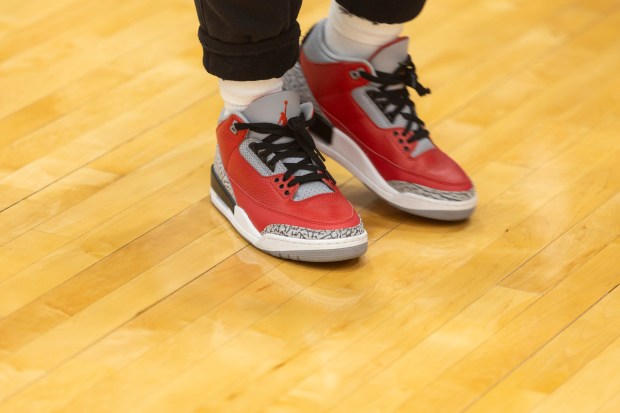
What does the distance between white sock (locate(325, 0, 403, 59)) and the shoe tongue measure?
0.4 inches

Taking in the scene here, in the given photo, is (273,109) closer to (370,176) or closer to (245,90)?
(245,90)

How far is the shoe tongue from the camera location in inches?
56.3

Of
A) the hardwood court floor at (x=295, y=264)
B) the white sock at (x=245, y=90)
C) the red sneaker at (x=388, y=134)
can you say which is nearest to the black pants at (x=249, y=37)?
the white sock at (x=245, y=90)

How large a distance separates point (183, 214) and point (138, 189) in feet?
0.37

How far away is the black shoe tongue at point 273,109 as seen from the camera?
4.40 feet

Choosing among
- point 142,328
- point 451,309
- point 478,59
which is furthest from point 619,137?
point 142,328

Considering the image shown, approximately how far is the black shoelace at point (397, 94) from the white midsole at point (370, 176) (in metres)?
0.07

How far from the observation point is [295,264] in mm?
1337

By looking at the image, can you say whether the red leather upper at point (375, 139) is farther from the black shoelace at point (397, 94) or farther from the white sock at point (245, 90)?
the white sock at point (245, 90)

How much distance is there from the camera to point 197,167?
62.5 inches

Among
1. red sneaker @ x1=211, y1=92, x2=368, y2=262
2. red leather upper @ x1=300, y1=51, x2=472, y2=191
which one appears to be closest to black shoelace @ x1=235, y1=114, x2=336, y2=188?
red sneaker @ x1=211, y1=92, x2=368, y2=262

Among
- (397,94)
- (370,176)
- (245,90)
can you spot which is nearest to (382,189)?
(370,176)

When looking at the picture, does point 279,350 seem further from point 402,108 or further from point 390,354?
point 402,108

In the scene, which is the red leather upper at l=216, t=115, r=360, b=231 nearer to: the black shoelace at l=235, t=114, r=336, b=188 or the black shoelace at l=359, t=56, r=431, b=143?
the black shoelace at l=235, t=114, r=336, b=188
